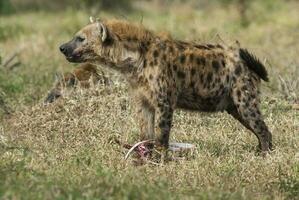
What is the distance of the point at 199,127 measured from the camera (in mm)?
8883

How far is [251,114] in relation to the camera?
7969mm

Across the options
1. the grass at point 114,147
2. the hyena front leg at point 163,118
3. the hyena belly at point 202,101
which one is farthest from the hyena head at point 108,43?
the grass at point 114,147

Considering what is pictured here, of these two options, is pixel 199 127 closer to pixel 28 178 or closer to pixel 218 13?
pixel 28 178

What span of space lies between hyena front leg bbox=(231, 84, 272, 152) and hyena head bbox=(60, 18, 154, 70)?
3.07ft

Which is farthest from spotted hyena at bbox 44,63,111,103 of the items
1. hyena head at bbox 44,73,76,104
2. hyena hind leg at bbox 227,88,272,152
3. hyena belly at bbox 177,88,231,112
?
hyena hind leg at bbox 227,88,272,152

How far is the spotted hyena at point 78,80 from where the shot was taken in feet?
32.4

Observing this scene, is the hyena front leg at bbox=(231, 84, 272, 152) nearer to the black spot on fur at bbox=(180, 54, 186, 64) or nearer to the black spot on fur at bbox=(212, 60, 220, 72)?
the black spot on fur at bbox=(212, 60, 220, 72)

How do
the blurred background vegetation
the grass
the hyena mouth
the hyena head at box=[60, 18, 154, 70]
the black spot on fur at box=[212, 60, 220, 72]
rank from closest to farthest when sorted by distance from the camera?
the grass, the hyena head at box=[60, 18, 154, 70], the hyena mouth, the black spot on fur at box=[212, 60, 220, 72], the blurred background vegetation

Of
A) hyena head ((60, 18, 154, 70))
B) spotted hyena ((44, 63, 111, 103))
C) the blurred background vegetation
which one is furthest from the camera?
the blurred background vegetation

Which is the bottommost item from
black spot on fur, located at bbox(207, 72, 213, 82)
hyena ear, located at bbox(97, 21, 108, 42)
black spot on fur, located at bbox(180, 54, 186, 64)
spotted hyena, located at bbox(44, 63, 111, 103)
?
spotted hyena, located at bbox(44, 63, 111, 103)

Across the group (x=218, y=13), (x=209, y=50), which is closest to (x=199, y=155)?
(x=209, y=50)

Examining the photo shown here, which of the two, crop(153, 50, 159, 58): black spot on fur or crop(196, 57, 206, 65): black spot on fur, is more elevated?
crop(153, 50, 159, 58): black spot on fur

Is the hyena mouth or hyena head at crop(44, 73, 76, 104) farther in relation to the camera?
hyena head at crop(44, 73, 76, 104)

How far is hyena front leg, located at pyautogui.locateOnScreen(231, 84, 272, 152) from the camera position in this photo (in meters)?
7.93
